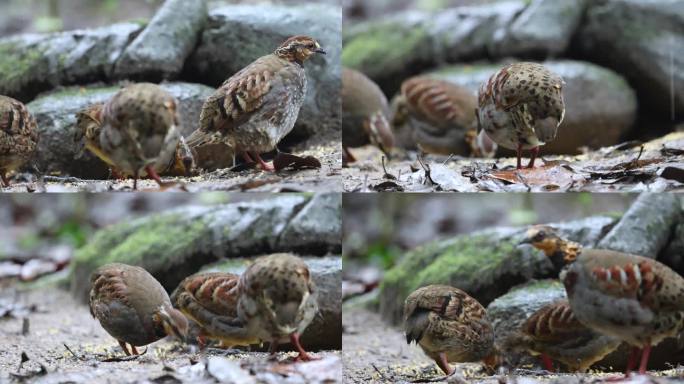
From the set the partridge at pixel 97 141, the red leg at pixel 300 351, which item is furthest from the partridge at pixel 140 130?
the red leg at pixel 300 351

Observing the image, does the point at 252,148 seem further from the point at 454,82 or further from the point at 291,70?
the point at 454,82

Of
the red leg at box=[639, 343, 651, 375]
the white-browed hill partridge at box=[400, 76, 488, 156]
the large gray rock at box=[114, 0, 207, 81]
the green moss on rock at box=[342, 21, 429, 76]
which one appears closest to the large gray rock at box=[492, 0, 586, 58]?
the green moss on rock at box=[342, 21, 429, 76]

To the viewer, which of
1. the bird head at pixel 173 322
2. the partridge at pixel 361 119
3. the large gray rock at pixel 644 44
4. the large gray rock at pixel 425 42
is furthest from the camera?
the large gray rock at pixel 425 42

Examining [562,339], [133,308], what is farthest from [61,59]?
[562,339]

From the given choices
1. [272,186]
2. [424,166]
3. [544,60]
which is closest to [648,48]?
[544,60]

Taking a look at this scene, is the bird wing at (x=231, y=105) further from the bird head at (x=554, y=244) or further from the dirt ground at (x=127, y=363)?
the bird head at (x=554, y=244)

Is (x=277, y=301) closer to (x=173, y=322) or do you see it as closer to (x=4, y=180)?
(x=173, y=322)
